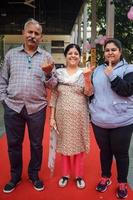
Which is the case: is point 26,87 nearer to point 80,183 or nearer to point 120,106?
point 120,106

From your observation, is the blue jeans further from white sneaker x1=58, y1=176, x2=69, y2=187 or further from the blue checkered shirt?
white sneaker x1=58, y1=176, x2=69, y2=187

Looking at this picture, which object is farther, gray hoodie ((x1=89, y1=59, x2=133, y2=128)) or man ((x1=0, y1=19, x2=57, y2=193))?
man ((x1=0, y1=19, x2=57, y2=193))

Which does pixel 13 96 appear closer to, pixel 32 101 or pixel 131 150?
pixel 32 101

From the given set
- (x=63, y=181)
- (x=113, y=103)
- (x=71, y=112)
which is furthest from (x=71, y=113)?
(x=63, y=181)

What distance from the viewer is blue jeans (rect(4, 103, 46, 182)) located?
4.18 m

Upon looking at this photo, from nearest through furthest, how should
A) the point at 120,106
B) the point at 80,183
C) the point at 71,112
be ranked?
the point at 120,106
the point at 71,112
the point at 80,183

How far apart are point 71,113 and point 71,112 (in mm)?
11

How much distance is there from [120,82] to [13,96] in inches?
43.2

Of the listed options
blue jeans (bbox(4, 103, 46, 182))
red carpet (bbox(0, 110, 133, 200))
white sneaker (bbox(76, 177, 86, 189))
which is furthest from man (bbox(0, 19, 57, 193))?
white sneaker (bbox(76, 177, 86, 189))

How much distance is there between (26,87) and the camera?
4070mm

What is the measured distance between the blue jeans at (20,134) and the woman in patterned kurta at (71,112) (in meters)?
0.19

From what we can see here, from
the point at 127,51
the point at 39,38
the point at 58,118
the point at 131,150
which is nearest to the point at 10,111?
the point at 58,118

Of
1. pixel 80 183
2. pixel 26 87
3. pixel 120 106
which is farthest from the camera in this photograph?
pixel 80 183

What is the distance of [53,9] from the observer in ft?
68.4
